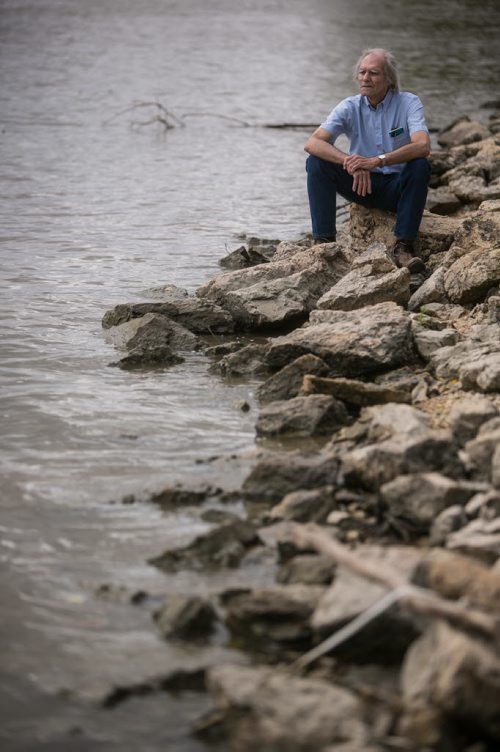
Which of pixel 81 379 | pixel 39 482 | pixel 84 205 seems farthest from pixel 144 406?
pixel 84 205

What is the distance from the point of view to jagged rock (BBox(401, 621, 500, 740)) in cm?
297

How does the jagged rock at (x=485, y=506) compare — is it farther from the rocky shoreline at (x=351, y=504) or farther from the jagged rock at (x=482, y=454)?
the jagged rock at (x=482, y=454)

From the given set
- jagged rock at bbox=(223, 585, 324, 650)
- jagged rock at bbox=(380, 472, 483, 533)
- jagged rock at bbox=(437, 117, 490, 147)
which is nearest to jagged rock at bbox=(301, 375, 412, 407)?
jagged rock at bbox=(380, 472, 483, 533)

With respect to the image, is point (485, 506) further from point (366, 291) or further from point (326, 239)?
point (326, 239)

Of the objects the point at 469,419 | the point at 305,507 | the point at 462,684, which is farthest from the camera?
the point at 469,419

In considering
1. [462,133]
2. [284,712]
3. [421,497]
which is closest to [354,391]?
[421,497]

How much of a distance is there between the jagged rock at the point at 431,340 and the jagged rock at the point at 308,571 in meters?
2.31

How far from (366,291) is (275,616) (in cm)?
340

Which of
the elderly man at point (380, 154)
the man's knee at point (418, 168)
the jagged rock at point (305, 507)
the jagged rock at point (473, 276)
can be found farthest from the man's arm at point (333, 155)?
the jagged rock at point (305, 507)

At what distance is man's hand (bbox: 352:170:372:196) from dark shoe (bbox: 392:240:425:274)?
44 cm

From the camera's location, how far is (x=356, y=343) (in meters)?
5.88

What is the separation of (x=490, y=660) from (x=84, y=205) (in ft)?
27.6

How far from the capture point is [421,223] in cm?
800

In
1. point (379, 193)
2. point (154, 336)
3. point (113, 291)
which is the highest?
point (379, 193)
